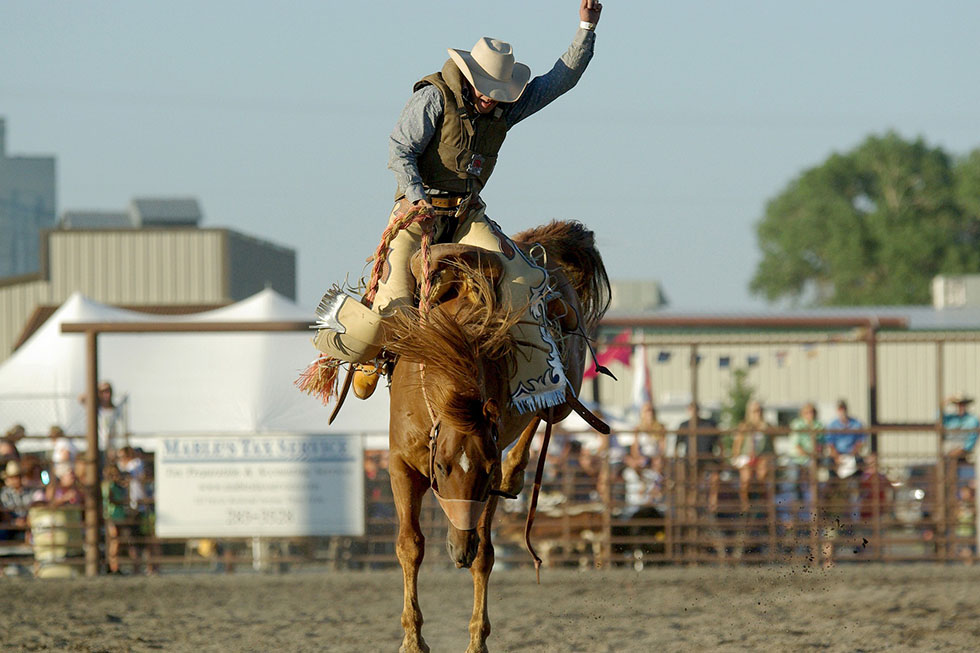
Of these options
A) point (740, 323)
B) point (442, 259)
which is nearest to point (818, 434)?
point (740, 323)

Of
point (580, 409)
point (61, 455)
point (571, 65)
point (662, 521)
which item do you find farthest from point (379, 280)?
point (61, 455)

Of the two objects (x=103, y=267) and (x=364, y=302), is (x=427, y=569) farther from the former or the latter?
(x=103, y=267)

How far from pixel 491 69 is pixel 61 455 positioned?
6813 mm

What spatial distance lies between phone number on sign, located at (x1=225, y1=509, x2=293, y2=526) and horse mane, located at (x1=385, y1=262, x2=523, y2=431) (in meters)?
5.44

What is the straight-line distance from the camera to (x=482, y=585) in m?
5.27

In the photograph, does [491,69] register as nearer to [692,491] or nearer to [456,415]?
[456,415]

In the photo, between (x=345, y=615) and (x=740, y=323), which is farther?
(x=740, y=323)

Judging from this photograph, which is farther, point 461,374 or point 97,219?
point 97,219

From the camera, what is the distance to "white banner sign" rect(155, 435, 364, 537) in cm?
1026

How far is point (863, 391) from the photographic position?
21.9 meters

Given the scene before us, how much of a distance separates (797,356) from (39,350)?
508 inches

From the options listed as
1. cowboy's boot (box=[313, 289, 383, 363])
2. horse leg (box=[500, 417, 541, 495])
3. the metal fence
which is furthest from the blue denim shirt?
the metal fence

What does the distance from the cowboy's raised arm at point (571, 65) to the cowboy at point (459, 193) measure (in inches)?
1.8

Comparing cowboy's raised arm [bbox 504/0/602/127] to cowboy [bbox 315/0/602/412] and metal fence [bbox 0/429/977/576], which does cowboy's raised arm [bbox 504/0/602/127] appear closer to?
cowboy [bbox 315/0/602/412]
